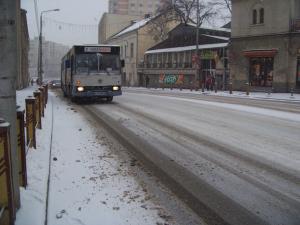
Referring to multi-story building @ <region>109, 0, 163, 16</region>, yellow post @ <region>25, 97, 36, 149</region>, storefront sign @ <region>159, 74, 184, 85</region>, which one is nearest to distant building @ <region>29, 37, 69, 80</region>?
multi-story building @ <region>109, 0, 163, 16</region>

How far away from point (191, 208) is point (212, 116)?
1111 cm

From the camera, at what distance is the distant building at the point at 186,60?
5047cm

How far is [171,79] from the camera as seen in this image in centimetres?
6288

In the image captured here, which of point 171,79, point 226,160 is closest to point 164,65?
point 171,79

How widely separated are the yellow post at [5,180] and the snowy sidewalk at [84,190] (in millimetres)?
273

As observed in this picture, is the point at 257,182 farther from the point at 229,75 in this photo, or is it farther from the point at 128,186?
the point at 229,75

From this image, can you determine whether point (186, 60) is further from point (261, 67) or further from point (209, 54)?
point (261, 67)

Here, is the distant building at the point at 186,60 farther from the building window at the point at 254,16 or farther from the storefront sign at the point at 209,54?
the building window at the point at 254,16

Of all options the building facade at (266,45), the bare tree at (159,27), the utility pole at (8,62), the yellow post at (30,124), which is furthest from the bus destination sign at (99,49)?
the bare tree at (159,27)

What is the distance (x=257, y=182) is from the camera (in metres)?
7.21

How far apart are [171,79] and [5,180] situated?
5854cm

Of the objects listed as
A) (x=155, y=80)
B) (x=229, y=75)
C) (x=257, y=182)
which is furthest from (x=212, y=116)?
(x=155, y=80)

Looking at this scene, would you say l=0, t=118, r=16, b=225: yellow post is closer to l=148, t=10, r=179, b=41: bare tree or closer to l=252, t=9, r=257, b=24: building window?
l=252, t=9, r=257, b=24: building window

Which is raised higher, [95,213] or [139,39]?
[139,39]
